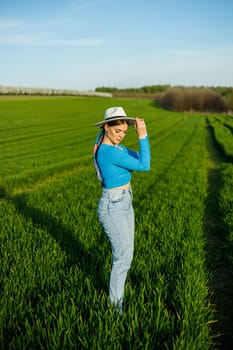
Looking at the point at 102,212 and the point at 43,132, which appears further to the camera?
the point at 43,132

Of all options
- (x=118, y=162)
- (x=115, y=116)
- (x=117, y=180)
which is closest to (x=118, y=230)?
(x=117, y=180)

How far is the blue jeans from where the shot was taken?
347cm

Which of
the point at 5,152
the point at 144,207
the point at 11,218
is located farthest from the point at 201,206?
the point at 5,152

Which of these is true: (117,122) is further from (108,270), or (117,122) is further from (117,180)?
(108,270)

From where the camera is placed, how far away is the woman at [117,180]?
134 inches

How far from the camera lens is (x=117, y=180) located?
137 inches

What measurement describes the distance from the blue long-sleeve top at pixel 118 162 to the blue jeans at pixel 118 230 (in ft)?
0.41

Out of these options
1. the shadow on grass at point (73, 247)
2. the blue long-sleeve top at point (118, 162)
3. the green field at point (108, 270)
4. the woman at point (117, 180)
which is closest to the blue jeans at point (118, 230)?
the woman at point (117, 180)

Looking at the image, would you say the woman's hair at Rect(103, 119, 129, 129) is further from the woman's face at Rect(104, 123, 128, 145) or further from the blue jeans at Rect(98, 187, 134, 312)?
the blue jeans at Rect(98, 187, 134, 312)

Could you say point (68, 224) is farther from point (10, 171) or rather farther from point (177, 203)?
point (10, 171)

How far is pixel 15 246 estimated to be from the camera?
5.46m

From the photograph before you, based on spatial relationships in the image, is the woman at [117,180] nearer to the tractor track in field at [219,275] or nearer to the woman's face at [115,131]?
the woman's face at [115,131]

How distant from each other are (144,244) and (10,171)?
10.4m

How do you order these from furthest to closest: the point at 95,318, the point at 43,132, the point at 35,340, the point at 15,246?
the point at 43,132 → the point at 15,246 → the point at 95,318 → the point at 35,340
